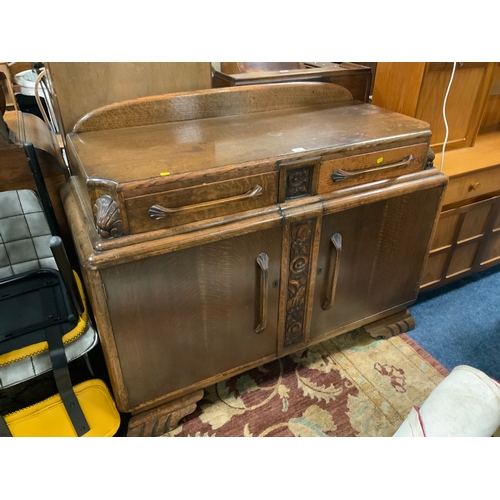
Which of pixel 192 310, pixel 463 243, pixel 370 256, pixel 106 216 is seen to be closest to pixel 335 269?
pixel 370 256

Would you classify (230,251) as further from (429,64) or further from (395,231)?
(429,64)

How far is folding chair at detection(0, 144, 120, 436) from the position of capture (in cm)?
101

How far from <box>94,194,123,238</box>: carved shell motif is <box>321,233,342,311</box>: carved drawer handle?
0.60 metres

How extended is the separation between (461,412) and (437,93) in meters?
1.07

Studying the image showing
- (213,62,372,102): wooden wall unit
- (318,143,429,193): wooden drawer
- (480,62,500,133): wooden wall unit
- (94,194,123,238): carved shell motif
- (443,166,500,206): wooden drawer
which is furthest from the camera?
(480,62,500,133): wooden wall unit

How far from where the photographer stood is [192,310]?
1053mm

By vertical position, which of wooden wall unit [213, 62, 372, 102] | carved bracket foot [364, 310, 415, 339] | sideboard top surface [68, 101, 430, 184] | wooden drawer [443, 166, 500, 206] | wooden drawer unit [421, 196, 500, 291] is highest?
wooden wall unit [213, 62, 372, 102]

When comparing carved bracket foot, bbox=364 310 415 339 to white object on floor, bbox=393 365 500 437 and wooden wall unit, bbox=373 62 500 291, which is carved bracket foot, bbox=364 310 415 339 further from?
white object on floor, bbox=393 365 500 437

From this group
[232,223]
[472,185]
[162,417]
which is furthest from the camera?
[472,185]

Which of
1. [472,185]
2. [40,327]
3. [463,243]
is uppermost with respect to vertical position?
[472,185]

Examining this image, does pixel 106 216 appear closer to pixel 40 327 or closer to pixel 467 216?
pixel 40 327

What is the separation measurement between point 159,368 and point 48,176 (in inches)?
25.4

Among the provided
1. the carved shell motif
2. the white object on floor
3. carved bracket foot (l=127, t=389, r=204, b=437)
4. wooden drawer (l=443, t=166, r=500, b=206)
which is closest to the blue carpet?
wooden drawer (l=443, t=166, r=500, b=206)

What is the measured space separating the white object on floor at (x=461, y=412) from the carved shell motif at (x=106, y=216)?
79 cm
